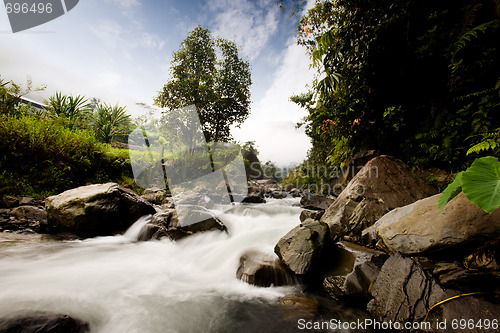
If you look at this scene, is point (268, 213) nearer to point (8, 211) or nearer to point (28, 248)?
point (28, 248)

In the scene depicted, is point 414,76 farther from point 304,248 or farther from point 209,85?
point 209,85

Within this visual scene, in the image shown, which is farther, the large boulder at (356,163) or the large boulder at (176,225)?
the large boulder at (356,163)

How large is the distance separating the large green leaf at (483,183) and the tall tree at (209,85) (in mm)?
11543

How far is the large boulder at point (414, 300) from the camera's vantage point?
1.61 m

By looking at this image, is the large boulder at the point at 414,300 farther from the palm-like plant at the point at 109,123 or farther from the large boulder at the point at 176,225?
the palm-like plant at the point at 109,123

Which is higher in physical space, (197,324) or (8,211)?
(8,211)

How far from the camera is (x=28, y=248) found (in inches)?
142

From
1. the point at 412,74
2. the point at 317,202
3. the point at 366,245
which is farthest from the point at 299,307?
the point at 412,74

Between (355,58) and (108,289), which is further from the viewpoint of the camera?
(355,58)

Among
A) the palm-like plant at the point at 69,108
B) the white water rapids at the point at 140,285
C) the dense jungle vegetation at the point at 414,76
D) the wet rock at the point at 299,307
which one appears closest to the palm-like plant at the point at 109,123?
the palm-like plant at the point at 69,108

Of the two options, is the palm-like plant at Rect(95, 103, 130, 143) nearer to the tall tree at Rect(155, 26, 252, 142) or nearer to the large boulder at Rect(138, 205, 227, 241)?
the tall tree at Rect(155, 26, 252, 142)

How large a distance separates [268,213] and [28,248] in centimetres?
608

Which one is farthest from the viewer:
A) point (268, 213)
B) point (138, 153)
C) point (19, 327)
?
point (138, 153)

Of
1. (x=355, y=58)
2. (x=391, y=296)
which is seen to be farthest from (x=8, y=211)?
(x=355, y=58)
